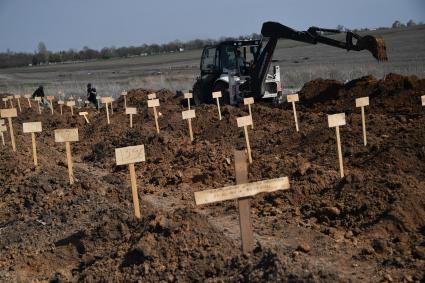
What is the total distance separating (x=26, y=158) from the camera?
34.2ft

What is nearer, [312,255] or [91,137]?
[312,255]

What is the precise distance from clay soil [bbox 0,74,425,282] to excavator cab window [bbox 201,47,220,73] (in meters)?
5.40

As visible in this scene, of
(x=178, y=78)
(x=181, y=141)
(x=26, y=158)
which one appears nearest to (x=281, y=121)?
(x=181, y=141)

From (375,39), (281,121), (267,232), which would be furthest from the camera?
(375,39)

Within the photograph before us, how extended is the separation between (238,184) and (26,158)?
6.61 meters

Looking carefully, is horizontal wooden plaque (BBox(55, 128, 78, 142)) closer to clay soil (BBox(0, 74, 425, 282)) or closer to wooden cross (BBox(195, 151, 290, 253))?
clay soil (BBox(0, 74, 425, 282))

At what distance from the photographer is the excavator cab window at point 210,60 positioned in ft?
59.5

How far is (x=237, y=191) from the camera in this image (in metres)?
4.88

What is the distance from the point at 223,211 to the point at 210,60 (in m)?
11.5

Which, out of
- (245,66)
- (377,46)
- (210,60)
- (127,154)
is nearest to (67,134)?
(127,154)

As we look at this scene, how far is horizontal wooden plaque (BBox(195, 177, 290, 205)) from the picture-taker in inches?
188

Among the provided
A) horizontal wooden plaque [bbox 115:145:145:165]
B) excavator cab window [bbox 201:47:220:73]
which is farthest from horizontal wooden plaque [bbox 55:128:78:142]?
excavator cab window [bbox 201:47:220:73]

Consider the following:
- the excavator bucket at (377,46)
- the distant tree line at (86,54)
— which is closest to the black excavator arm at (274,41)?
the excavator bucket at (377,46)

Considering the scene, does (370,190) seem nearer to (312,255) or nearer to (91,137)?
(312,255)
